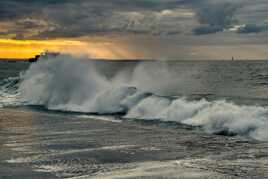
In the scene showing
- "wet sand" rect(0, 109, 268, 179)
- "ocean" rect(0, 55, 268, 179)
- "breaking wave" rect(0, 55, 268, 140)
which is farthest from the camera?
"breaking wave" rect(0, 55, 268, 140)

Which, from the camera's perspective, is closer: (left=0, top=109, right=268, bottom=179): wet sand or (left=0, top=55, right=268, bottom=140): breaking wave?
(left=0, top=109, right=268, bottom=179): wet sand

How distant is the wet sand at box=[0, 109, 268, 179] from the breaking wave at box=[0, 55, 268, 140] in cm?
181

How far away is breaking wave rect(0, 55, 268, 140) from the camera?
1933 cm

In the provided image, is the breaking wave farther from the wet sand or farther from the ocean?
the wet sand

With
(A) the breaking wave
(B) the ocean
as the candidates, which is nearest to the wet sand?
(B) the ocean

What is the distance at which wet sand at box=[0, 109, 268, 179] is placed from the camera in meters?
11.0

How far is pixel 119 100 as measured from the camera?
27.9 m

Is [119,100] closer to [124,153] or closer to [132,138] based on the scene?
[132,138]

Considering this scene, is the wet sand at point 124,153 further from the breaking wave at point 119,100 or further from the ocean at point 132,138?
the breaking wave at point 119,100

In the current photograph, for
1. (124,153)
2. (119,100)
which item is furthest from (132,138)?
(119,100)

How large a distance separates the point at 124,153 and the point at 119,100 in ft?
48.0

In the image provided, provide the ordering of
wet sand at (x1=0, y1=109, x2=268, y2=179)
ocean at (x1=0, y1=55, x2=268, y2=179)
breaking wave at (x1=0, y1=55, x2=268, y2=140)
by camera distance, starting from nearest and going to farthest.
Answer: wet sand at (x1=0, y1=109, x2=268, y2=179)
ocean at (x1=0, y1=55, x2=268, y2=179)
breaking wave at (x1=0, y1=55, x2=268, y2=140)

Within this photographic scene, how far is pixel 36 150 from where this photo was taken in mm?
13812

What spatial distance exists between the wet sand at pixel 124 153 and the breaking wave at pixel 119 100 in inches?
71.2
